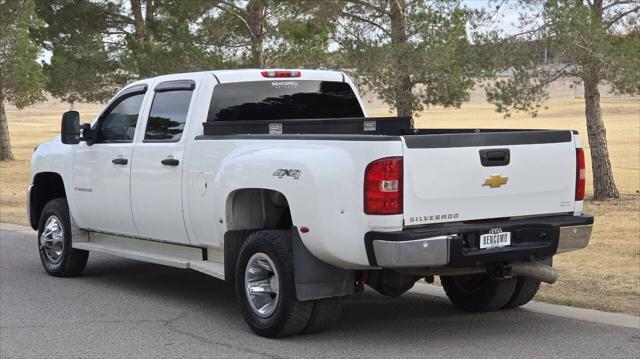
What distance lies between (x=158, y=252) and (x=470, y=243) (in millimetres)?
3312

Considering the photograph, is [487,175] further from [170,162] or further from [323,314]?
[170,162]

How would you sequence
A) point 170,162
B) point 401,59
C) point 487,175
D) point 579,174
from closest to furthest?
1. point 487,175
2. point 579,174
3. point 170,162
4. point 401,59

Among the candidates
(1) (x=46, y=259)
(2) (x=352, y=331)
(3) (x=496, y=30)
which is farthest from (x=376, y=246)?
(3) (x=496, y=30)

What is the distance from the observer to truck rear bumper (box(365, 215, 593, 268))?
242 inches

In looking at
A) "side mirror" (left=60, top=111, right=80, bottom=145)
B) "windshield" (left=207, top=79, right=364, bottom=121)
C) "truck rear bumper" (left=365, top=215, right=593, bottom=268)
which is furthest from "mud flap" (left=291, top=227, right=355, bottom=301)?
"side mirror" (left=60, top=111, right=80, bottom=145)

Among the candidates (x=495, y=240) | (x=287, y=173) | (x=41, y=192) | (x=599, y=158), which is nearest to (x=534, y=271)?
(x=495, y=240)

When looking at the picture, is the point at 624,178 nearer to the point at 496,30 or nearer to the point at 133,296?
the point at 496,30

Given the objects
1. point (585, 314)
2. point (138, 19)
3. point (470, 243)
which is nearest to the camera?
point (470, 243)

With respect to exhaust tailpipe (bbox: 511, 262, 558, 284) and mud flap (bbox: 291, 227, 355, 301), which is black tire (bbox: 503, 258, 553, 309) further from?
mud flap (bbox: 291, 227, 355, 301)

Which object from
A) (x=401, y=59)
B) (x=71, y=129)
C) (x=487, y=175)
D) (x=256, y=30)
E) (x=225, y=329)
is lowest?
(x=225, y=329)

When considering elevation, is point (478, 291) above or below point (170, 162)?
below

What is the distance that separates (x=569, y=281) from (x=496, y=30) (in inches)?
349

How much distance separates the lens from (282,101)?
8.63 meters

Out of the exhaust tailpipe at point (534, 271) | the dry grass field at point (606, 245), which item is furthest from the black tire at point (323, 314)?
the dry grass field at point (606, 245)
